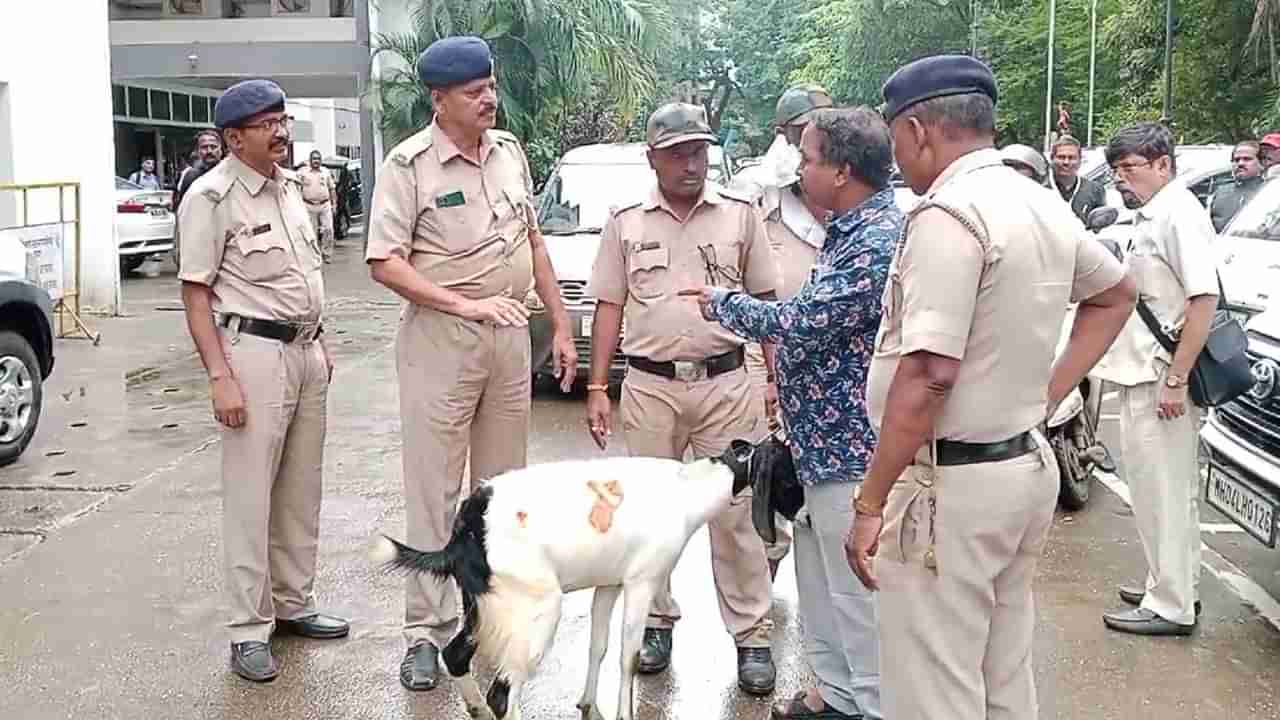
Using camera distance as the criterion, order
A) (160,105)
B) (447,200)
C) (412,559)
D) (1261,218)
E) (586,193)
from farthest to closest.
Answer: (160,105)
(586,193)
(1261,218)
(447,200)
(412,559)

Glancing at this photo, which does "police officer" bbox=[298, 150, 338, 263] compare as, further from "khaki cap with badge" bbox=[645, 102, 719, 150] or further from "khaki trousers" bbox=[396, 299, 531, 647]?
"khaki cap with badge" bbox=[645, 102, 719, 150]

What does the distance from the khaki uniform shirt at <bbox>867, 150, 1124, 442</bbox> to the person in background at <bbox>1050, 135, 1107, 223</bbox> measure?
280 inches

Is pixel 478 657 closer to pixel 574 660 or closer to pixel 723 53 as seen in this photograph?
pixel 574 660

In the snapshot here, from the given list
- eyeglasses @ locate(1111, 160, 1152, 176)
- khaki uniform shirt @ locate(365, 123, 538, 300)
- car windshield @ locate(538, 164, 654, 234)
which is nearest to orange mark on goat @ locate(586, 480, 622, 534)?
khaki uniform shirt @ locate(365, 123, 538, 300)

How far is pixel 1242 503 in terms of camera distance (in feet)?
16.8

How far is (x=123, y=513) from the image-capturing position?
271 inches

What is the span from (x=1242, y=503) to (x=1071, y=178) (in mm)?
5189

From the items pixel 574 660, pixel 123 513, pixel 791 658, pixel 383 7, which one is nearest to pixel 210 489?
pixel 123 513

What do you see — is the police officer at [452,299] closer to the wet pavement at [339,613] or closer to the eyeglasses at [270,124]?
the eyeglasses at [270,124]

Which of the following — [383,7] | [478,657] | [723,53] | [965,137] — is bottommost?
[478,657]

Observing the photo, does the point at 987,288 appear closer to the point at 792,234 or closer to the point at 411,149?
the point at 792,234

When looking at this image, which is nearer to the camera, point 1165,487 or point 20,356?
point 1165,487

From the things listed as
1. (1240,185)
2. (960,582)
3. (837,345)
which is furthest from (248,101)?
(1240,185)

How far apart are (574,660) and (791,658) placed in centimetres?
78
